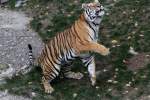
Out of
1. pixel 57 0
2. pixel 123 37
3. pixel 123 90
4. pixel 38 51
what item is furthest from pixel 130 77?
pixel 57 0

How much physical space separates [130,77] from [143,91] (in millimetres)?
577

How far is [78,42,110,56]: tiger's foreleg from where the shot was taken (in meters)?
8.67

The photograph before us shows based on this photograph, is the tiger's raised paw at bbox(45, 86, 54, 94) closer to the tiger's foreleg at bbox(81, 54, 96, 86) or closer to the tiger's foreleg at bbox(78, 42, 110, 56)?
the tiger's foreleg at bbox(81, 54, 96, 86)

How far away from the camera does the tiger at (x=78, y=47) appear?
8734mm

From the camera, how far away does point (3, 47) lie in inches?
456

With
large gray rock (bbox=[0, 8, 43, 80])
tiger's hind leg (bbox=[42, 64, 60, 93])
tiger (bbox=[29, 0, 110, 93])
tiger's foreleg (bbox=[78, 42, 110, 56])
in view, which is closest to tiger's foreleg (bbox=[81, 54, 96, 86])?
tiger (bbox=[29, 0, 110, 93])

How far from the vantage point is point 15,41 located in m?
11.9

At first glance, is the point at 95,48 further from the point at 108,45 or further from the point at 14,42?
the point at 14,42

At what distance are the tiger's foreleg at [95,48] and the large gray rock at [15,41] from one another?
1895 mm

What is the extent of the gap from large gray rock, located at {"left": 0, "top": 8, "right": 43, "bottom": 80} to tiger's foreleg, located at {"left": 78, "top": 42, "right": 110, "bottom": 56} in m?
1.90

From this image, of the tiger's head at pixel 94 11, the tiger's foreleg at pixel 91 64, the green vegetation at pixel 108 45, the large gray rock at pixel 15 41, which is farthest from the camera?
the large gray rock at pixel 15 41

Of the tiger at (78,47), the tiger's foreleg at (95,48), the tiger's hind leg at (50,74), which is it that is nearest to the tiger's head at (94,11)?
the tiger at (78,47)

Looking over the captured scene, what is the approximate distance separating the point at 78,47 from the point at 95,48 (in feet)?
1.24

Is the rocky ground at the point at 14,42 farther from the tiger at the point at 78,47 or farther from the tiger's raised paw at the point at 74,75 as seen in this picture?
the tiger's raised paw at the point at 74,75
